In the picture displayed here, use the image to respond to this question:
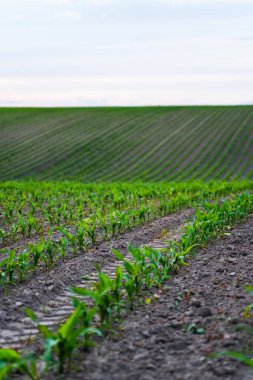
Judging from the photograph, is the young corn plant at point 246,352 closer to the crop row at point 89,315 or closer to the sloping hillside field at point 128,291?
the sloping hillside field at point 128,291

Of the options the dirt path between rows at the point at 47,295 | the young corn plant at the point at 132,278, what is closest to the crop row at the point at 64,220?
the dirt path between rows at the point at 47,295

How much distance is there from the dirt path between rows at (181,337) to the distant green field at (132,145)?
2323cm

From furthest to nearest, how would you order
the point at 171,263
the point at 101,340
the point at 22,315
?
the point at 171,263
the point at 22,315
the point at 101,340

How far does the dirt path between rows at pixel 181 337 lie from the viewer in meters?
4.14

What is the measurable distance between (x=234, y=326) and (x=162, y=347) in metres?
0.75

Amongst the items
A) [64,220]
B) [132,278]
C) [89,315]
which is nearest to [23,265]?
[132,278]

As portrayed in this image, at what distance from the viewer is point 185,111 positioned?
4938cm

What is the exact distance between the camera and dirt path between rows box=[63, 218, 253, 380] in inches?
163

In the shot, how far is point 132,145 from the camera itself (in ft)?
124

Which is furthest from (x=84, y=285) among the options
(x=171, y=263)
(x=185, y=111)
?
(x=185, y=111)

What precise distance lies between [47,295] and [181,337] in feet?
7.23

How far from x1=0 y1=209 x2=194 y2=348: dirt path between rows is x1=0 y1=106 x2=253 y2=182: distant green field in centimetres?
2117

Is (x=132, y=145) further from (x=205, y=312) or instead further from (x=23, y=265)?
(x=205, y=312)

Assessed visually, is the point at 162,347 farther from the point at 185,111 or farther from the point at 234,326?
the point at 185,111
